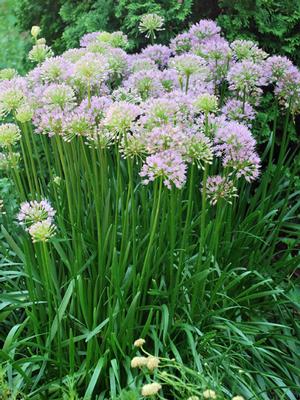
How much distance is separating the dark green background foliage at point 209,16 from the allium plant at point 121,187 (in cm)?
115

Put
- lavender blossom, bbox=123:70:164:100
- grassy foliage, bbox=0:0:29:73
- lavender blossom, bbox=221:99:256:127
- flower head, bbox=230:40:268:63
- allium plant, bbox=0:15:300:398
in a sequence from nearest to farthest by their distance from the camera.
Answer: allium plant, bbox=0:15:300:398 → lavender blossom, bbox=123:70:164:100 → lavender blossom, bbox=221:99:256:127 → flower head, bbox=230:40:268:63 → grassy foliage, bbox=0:0:29:73

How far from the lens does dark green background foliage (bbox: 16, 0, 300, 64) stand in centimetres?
482

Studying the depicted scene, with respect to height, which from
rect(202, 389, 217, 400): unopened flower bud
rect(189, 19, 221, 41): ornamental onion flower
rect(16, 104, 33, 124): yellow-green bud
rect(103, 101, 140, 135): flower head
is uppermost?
rect(189, 19, 221, 41): ornamental onion flower

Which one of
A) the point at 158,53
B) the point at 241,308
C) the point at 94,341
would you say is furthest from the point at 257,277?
the point at 158,53

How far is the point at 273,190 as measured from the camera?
407 centimetres

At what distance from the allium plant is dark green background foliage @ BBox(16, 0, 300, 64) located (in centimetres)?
115

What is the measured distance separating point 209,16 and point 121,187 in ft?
8.12

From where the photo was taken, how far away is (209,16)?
205 inches

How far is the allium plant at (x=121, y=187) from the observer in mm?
2771

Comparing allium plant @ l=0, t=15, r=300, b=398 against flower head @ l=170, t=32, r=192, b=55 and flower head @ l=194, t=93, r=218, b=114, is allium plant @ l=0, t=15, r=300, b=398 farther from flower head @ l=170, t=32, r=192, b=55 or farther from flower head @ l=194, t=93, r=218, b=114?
flower head @ l=170, t=32, r=192, b=55

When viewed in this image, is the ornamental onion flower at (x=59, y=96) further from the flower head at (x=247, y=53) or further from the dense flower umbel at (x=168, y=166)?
the flower head at (x=247, y=53)

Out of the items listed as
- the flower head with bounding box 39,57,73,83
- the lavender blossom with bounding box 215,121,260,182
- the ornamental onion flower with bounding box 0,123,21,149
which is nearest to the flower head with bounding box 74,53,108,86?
the flower head with bounding box 39,57,73,83

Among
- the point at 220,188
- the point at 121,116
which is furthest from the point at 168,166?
the point at 220,188

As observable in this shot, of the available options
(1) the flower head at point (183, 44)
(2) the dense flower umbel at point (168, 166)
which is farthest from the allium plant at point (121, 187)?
(1) the flower head at point (183, 44)
